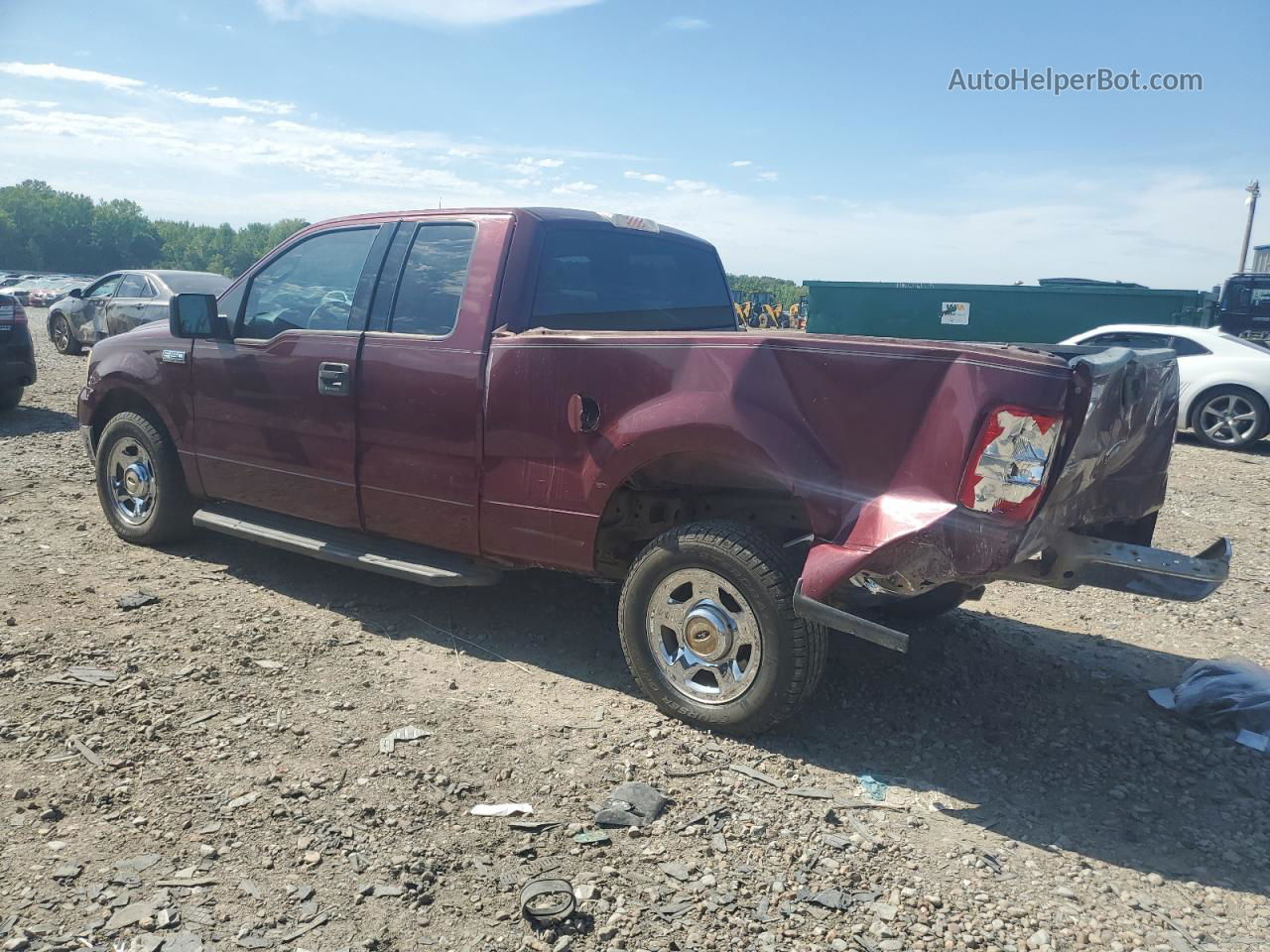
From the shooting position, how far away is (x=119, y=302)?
1485cm

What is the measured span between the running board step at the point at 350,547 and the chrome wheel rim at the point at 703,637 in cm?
97

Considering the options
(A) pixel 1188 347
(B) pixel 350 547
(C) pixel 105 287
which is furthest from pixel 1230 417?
(C) pixel 105 287

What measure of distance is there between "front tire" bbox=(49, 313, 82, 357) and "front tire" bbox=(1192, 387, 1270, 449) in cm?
1820

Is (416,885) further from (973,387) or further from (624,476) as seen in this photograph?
(973,387)

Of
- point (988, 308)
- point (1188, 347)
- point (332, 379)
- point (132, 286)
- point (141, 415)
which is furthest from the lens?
point (132, 286)

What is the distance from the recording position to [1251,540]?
7.05 meters

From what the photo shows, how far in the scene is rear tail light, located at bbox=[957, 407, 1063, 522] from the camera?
9.62 ft

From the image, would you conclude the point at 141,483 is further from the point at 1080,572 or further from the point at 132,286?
the point at 132,286

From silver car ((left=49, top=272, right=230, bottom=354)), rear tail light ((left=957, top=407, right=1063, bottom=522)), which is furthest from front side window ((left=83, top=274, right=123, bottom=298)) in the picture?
rear tail light ((left=957, top=407, right=1063, bottom=522))

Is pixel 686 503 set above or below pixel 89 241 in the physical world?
Result: below

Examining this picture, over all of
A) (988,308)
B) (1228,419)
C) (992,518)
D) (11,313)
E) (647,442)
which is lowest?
(1228,419)

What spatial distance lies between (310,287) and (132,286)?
1198 centimetres

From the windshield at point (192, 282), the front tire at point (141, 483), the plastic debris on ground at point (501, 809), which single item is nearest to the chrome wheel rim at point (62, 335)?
the windshield at point (192, 282)

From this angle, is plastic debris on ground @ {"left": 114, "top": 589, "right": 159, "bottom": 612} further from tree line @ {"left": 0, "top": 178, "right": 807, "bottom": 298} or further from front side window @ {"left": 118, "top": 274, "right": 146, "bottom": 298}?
tree line @ {"left": 0, "top": 178, "right": 807, "bottom": 298}
